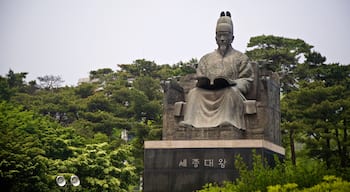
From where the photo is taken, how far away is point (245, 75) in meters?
10.3

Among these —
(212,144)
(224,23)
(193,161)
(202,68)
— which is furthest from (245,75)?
(193,161)

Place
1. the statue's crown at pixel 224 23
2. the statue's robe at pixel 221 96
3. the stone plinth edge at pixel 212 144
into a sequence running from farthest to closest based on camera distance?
1. the statue's crown at pixel 224 23
2. the statue's robe at pixel 221 96
3. the stone plinth edge at pixel 212 144

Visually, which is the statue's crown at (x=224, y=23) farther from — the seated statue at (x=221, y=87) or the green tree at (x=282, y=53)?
the green tree at (x=282, y=53)

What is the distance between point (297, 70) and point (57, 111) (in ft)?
32.4

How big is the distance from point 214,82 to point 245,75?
0.70 metres

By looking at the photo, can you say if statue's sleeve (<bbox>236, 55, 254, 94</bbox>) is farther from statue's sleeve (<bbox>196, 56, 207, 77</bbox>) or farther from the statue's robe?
statue's sleeve (<bbox>196, 56, 207, 77</bbox>)

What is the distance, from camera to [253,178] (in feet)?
22.9

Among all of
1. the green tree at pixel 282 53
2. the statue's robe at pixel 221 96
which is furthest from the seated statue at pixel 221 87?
the green tree at pixel 282 53

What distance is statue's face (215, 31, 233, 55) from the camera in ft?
34.5

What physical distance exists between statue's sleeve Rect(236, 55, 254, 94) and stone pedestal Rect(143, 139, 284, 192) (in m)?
1.07

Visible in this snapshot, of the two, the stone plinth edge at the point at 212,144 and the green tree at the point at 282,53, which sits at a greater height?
the green tree at the point at 282,53

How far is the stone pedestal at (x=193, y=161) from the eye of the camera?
921cm

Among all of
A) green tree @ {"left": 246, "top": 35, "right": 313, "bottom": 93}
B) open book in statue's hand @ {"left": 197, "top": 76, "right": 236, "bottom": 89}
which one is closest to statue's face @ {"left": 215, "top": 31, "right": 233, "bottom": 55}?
open book in statue's hand @ {"left": 197, "top": 76, "right": 236, "bottom": 89}

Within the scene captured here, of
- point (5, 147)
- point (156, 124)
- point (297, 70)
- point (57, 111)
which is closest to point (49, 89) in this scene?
point (57, 111)
